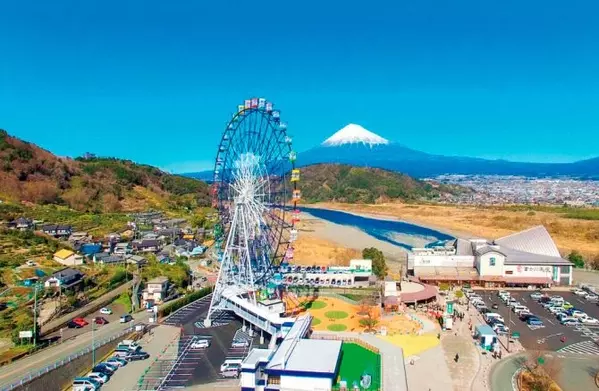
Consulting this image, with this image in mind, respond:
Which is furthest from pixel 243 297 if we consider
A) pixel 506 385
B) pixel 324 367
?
pixel 506 385

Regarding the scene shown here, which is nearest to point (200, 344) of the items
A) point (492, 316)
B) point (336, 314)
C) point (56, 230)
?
point (336, 314)

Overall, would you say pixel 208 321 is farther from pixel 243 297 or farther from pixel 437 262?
pixel 437 262

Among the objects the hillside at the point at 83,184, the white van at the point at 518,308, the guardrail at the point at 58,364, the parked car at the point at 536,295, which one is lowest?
the guardrail at the point at 58,364

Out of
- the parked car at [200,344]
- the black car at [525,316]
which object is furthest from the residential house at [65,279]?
the black car at [525,316]

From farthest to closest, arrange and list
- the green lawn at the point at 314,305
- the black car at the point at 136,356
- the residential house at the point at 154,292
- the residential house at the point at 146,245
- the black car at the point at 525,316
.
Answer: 1. the residential house at the point at 146,245
2. the green lawn at the point at 314,305
3. the residential house at the point at 154,292
4. the black car at the point at 525,316
5. the black car at the point at 136,356

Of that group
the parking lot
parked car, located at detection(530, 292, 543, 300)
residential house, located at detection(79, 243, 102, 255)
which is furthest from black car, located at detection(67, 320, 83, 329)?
parked car, located at detection(530, 292, 543, 300)

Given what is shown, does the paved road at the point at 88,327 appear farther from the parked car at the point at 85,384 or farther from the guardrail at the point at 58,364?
the parked car at the point at 85,384
